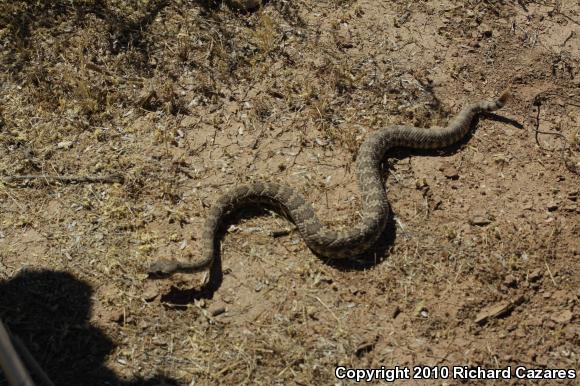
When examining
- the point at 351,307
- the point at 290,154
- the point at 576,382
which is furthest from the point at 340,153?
the point at 576,382

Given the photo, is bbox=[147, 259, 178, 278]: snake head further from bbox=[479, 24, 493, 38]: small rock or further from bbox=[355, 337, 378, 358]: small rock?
bbox=[479, 24, 493, 38]: small rock

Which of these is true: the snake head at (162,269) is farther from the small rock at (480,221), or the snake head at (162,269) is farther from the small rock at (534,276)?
the small rock at (534,276)

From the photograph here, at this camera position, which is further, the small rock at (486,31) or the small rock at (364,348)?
the small rock at (486,31)

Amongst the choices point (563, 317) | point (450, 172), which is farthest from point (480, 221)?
point (563, 317)

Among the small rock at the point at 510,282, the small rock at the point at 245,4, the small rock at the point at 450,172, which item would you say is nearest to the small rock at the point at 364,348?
the small rock at the point at 510,282

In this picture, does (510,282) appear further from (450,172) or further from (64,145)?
(64,145)

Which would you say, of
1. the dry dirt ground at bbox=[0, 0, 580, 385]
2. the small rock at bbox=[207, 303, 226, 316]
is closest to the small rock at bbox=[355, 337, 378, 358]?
the dry dirt ground at bbox=[0, 0, 580, 385]
